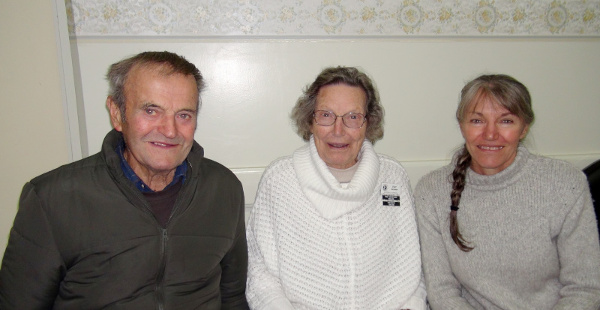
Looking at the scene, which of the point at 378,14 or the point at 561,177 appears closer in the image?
the point at 561,177

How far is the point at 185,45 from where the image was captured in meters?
1.94

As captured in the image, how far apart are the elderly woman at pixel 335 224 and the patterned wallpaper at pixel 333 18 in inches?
17.9

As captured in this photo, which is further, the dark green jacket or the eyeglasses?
the eyeglasses

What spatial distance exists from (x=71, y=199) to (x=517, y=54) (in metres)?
2.24

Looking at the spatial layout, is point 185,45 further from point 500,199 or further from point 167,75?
point 500,199

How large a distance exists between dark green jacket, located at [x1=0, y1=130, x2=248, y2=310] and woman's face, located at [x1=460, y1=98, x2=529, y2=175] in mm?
1064

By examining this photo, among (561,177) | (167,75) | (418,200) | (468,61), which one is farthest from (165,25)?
(561,177)

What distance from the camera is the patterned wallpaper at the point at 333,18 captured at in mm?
1874

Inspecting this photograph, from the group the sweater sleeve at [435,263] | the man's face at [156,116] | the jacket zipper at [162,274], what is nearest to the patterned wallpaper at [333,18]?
the man's face at [156,116]

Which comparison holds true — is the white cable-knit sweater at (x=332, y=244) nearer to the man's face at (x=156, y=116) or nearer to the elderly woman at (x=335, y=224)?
the elderly woman at (x=335, y=224)

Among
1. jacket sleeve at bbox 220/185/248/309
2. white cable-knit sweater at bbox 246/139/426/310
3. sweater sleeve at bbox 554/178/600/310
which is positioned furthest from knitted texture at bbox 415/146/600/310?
jacket sleeve at bbox 220/185/248/309

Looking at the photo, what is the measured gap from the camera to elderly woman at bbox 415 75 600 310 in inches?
58.1

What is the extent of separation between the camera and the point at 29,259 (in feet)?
4.00

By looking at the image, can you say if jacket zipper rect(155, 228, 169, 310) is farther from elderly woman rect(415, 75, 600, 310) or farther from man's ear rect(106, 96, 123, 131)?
Result: elderly woman rect(415, 75, 600, 310)
